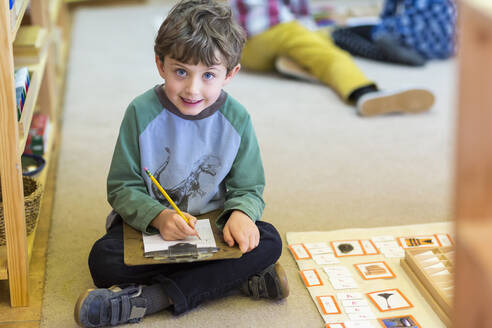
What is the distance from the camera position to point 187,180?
1.53 m

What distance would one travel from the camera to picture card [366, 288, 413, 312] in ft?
4.86

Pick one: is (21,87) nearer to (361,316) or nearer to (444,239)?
(361,316)

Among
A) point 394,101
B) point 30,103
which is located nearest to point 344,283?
point 30,103

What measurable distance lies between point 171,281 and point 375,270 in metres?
0.49

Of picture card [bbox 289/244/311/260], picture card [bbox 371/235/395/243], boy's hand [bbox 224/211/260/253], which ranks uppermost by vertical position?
boy's hand [bbox 224/211/260/253]

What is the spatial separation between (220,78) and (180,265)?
0.41 metres

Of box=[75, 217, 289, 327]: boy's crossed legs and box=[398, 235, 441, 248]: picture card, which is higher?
box=[75, 217, 289, 327]: boy's crossed legs

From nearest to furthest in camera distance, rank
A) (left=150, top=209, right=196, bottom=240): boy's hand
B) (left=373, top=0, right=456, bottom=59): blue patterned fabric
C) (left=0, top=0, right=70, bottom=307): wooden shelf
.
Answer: (left=0, top=0, right=70, bottom=307): wooden shelf → (left=150, top=209, right=196, bottom=240): boy's hand → (left=373, top=0, right=456, bottom=59): blue patterned fabric

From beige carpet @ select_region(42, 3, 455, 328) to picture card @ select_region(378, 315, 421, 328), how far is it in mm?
137

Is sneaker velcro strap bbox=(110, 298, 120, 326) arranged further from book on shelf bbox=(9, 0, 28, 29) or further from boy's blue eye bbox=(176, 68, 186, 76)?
book on shelf bbox=(9, 0, 28, 29)

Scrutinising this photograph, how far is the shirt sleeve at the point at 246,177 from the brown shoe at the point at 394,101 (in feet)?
3.57

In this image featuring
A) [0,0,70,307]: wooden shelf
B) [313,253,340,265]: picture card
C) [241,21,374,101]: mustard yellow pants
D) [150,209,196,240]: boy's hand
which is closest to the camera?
[0,0,70,307]: wooden shelf

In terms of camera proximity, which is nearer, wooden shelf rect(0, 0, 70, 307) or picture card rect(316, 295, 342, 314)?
wooden shelf rect(0, 0, 70, 307)

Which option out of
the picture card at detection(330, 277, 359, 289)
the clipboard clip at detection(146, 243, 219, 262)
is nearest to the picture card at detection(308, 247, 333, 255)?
the picture card at detection(330, 277, 359, 289)
